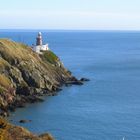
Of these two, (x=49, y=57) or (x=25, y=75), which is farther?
(x=49, y=57)

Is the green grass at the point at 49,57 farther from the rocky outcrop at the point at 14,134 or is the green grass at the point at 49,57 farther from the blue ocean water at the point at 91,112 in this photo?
the rocky outcrop at the point at 14,134

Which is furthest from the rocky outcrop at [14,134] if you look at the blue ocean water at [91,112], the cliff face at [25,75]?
the cliff face at [25,75]

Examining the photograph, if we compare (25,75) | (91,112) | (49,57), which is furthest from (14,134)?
(49,57)

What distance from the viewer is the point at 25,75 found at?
98.0m

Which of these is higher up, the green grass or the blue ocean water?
the green grass

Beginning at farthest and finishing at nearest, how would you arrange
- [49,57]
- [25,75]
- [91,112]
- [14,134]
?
1. [49,57]
2. [25,75]
3. [91,112]
4. [14,134]

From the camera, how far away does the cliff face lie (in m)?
87.6

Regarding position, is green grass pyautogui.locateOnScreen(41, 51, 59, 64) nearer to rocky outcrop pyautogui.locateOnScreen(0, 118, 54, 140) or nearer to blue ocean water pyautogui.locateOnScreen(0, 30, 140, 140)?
blue ocean water pyautogui.locateOnScreen(0, 30, 140, 140)

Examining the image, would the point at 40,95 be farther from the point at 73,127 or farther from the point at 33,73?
the point at 73,127

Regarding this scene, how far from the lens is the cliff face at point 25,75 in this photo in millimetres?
87631

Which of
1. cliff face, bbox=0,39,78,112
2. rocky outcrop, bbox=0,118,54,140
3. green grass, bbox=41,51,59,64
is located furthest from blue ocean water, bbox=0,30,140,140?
rocky outcrop, bbox=0,118,54,140

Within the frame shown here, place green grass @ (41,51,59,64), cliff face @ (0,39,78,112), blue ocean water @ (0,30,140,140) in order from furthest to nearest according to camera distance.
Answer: green grass @ (41,51,59,64) → cliff face @ (0,39,78,112) → blue ocean water @ (0,30,140,140)

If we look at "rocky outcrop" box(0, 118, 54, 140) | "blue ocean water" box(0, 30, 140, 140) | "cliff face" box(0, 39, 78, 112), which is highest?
"rocky outcrop" box(0, 118, 54, 140)

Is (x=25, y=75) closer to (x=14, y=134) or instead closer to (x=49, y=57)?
(x=49, y=57)
